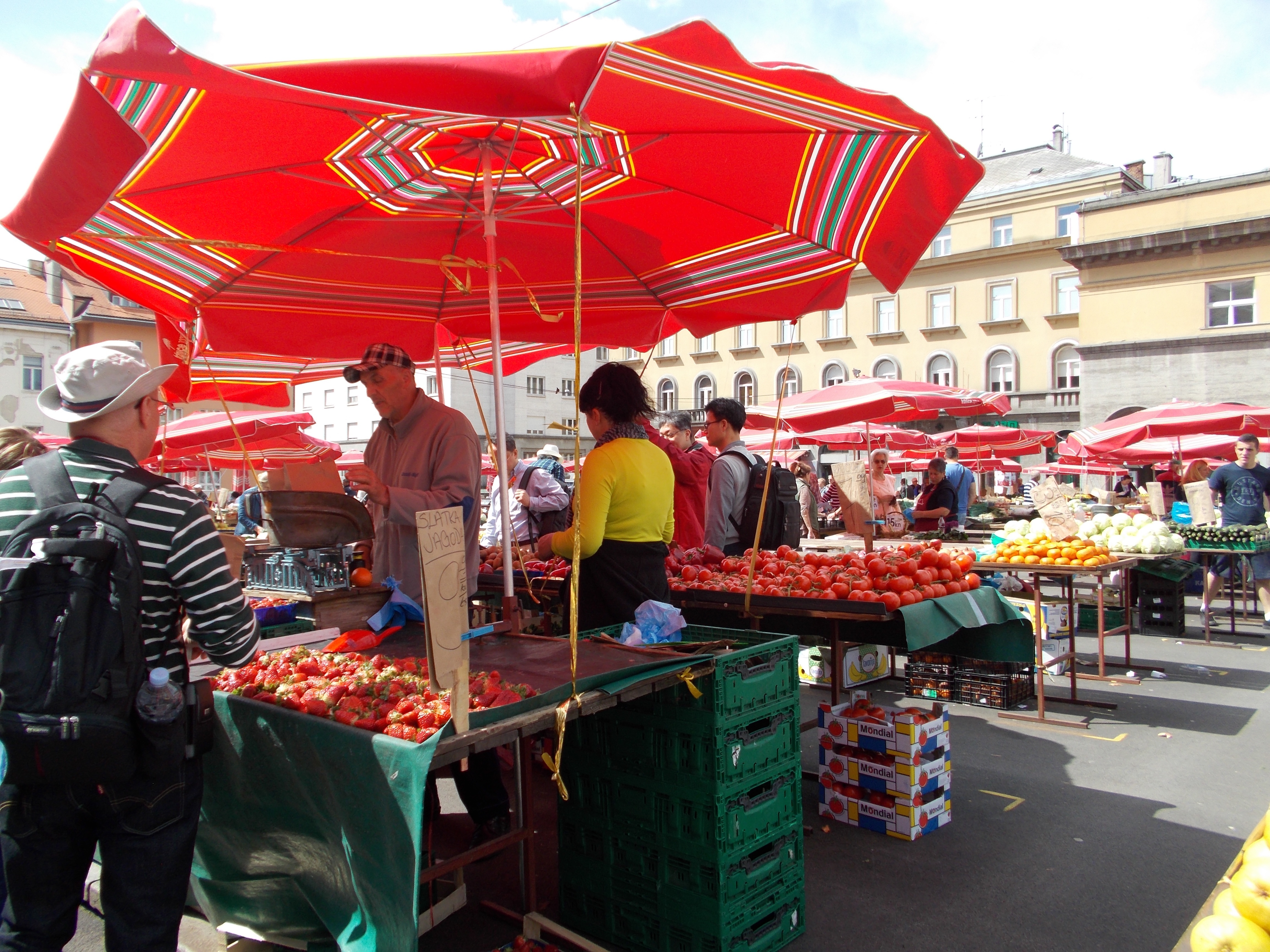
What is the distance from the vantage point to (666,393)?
48125 mm

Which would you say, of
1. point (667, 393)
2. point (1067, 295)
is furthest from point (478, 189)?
point (667, 393)

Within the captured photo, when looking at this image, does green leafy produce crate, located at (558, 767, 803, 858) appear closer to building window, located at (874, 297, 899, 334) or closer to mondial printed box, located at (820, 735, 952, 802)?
mondial printed box, located at (820, 735, 952, 802)

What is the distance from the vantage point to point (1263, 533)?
8875 mm

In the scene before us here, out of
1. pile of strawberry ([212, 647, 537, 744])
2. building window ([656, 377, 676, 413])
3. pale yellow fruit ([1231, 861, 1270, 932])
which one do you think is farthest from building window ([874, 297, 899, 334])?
pale yellow fruit ([1231, 861, 1270, 932])

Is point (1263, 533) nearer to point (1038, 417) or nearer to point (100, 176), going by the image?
point (100, 176)

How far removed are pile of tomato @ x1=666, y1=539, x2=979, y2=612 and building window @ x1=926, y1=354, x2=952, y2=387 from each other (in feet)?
118

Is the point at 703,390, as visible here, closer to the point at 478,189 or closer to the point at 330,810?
the point at 478,189

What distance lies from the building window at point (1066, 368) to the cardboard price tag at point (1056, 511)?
31102mm

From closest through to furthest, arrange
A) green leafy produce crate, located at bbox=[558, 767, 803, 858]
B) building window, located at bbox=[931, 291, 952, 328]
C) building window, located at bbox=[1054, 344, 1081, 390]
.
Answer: green leafy produce crate, located at bbox=[558, 767, 803, 858] → building window, located at bbox=[1054, 344, 1081, 390] → building window, located at bbox=[931, 291, 952, 328]

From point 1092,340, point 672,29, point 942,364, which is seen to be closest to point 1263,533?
point 672,29

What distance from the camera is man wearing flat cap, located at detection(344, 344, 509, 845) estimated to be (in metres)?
3.50

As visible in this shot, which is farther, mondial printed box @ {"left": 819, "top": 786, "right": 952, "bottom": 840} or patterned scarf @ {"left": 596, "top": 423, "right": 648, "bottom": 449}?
mondial printed box @ {"left": 819, "top": 786, "right": 952, "bottom": 840}

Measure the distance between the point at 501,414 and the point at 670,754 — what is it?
5.77 feet

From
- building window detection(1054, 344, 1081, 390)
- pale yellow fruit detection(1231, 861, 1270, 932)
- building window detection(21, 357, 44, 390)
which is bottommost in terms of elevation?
pale yellow fruit detection(1231, 861, 1270, 932)
